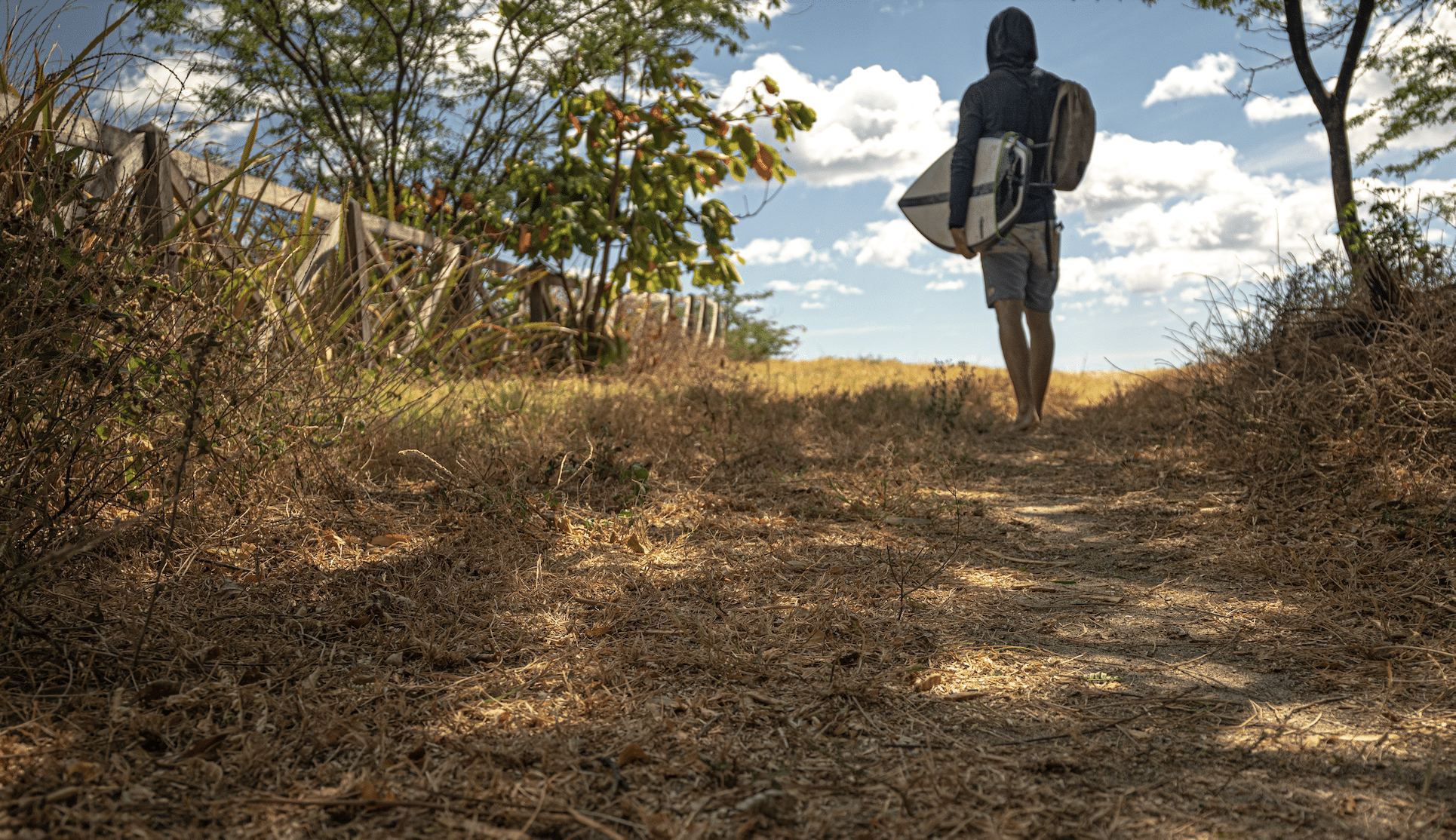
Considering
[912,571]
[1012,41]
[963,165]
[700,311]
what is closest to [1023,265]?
[963,165]

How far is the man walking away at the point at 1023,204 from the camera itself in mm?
5734

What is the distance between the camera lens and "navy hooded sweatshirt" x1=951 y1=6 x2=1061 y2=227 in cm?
573

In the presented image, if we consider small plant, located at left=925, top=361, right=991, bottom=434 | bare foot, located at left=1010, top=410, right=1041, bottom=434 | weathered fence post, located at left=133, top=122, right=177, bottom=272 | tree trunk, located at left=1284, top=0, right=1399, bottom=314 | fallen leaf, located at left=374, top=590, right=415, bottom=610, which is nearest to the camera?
fallen leaf, located at left=374, top=590, right=415, bottom=610

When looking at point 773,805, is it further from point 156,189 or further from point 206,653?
point 156,189

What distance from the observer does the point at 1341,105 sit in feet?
16.5

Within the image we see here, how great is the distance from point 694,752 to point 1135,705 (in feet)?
3.39

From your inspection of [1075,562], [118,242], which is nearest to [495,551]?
[118,242]

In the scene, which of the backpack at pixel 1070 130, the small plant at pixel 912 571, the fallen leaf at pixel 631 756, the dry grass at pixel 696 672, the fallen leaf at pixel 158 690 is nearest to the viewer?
the dry grass at pixel 696 672

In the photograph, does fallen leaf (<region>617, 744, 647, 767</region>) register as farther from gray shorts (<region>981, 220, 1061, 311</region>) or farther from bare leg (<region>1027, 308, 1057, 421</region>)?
bare leg (<region>1027, 308, 1057, 421</region>)

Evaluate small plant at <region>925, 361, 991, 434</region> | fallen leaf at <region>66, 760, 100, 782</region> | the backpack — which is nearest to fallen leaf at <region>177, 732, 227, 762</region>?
fallen leaf at <region>66, 760, 100, 782</region>

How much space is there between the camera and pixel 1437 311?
→ 3.64m

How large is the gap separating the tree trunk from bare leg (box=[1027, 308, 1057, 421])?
1724mm

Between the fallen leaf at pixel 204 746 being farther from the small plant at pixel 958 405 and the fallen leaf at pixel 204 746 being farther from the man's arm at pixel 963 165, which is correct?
the man's arm at pixel 963 165

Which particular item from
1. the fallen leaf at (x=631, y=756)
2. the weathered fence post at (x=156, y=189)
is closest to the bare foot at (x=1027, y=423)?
the fallen leaf at (x=631, y=756)
